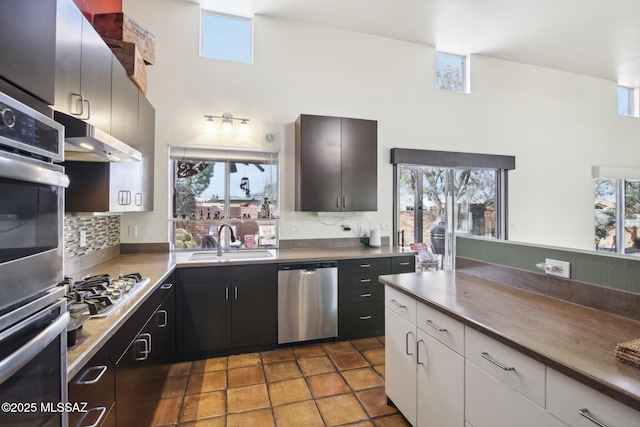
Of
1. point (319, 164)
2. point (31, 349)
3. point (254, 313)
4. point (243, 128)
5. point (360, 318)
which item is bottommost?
point (360, 318)

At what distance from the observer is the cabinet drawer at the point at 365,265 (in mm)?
3076

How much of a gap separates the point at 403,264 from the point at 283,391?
5.71 feet

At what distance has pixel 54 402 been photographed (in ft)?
2.57

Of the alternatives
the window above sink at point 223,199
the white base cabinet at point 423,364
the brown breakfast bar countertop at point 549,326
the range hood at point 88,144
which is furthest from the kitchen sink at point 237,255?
the brown breakfast bar countertop at point 549,326

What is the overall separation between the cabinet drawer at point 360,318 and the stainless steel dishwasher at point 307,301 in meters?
0.08

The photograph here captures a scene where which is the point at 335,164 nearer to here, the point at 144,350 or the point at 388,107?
the point at 388,107

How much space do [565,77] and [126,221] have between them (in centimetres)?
652

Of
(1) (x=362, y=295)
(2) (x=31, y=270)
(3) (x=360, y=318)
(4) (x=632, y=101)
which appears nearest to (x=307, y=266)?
(1) (x=362, y=295)

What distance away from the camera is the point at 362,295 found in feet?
10.3

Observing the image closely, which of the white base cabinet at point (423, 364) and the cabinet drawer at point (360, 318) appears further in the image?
the cabinet drawer at point (360, 318)

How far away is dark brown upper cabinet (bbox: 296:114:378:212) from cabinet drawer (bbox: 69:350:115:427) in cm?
228

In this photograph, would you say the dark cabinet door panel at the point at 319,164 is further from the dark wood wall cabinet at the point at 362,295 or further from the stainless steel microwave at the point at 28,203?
the stainless steel microwave at the point at 28,203

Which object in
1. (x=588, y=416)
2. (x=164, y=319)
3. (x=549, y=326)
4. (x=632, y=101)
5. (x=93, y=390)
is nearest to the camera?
(x=588, y=416)

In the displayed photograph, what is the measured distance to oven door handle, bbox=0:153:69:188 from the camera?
59 cm
